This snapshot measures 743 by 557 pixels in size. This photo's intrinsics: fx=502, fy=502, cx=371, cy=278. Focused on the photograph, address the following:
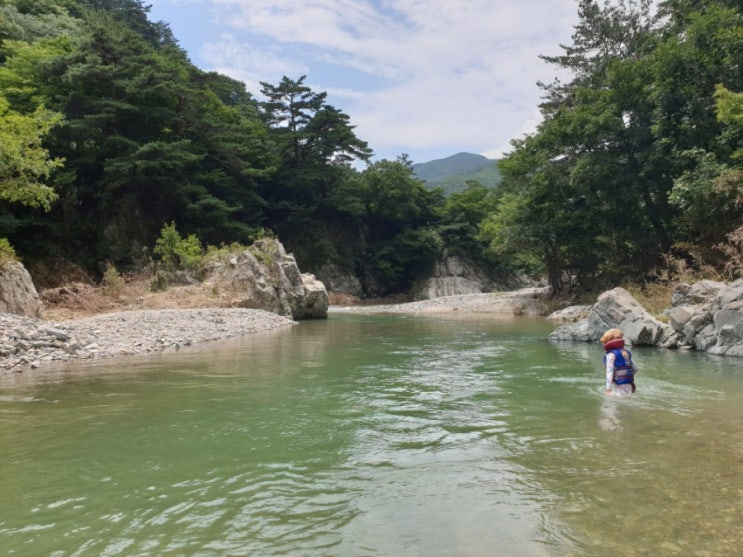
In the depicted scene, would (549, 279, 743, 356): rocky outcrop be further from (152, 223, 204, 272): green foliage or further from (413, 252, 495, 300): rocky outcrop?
(413, 252, 495, 300): rocky outcrop

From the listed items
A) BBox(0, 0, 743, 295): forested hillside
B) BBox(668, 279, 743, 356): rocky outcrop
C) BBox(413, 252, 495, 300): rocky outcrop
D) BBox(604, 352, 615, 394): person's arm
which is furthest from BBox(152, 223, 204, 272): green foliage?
BBox(413, 252, 495, 300): rocky outcrop

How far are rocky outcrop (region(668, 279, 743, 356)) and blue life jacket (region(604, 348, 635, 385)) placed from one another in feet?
22.1

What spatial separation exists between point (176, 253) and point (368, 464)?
85.8 ft

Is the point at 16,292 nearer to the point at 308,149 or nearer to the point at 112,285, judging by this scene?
the point at 112,285

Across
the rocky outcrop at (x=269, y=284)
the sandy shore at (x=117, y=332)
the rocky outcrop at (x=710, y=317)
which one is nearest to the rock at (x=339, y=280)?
the rocky outcrop at (x=269, y=284)

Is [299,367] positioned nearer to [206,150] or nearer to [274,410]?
[274,410]

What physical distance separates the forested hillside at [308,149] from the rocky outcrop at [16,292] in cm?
128

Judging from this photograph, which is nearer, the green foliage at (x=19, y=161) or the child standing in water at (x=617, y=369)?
the child standing in water at (x=617, y=369)

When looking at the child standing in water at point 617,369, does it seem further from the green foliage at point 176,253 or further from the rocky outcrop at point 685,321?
the green foliage at point 176,253

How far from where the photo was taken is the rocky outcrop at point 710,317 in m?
14.1

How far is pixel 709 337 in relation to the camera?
48.4ft

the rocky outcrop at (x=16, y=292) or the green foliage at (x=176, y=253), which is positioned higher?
the green foliage at (x=176, y=253)

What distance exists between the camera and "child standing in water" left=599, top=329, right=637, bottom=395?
9247mm

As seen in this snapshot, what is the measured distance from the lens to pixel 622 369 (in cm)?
934
